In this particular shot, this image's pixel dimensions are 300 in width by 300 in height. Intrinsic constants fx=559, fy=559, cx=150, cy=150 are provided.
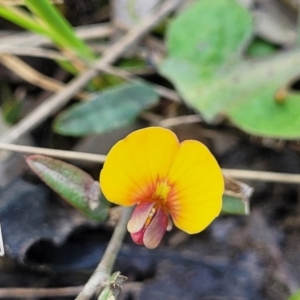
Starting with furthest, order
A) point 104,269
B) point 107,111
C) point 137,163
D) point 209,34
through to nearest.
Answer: point 209,34 < point 107,111 < point 104,269 < point 137,163

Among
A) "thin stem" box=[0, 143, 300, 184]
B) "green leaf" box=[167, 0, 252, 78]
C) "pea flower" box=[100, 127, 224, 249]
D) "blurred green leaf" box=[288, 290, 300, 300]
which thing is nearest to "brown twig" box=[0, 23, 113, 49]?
"green leaf" box=[167, 0, 252, 78]

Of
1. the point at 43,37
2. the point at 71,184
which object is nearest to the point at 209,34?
the point at 43,37

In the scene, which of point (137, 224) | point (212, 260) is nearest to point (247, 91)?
point (212, 260)

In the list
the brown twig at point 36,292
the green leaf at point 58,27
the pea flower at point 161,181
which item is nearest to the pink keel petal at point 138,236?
the pea flower at point 161,181

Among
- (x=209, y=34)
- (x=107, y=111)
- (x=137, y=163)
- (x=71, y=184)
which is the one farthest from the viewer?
(x=209, y=34)

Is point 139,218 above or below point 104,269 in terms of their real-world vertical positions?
above

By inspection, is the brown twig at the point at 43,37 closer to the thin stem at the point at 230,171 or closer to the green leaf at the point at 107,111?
the green leaf at the point at 107,111

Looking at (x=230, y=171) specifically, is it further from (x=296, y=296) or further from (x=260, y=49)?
(x=260, y=49)
